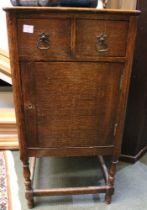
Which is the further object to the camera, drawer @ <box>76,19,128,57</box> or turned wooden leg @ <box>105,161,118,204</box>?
turned wooden leg @ <box>105,161,118,204</box>

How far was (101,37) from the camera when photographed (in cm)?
95

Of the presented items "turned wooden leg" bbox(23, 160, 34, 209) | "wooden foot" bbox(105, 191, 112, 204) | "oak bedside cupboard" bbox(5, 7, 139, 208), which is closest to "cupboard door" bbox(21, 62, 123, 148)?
"oak bedside cupboard" bbox(5, 7, 139, 208)

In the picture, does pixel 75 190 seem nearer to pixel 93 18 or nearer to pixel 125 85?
pixel 125 85

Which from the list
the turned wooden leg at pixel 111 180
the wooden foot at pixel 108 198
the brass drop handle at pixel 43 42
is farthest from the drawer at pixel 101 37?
the wooden foot at pixel 108 198

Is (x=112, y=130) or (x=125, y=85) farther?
(x=112, y=130)

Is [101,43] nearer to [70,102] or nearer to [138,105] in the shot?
[70,102]

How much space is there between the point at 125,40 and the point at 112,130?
1.36 feet

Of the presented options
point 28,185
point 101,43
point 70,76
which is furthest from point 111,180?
point 101,43

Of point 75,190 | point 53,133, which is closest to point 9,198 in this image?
point 75,190

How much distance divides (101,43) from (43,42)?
0.74 ft

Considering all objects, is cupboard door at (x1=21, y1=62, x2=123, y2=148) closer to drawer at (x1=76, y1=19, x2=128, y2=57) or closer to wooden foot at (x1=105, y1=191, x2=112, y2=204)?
drawer at (x1=76, y1=19, x2=128, y2=57)

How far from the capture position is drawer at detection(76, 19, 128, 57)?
36.8 inches

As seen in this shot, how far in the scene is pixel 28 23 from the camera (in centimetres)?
91

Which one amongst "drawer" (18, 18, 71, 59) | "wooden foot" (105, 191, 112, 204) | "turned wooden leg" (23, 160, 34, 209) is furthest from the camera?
"wooden foot" (105, 191, 112, 204)
